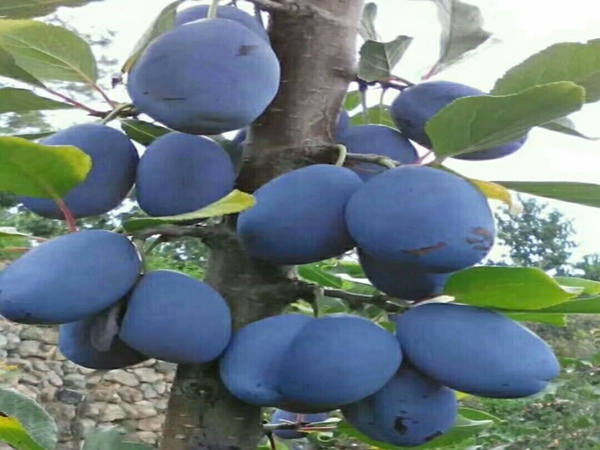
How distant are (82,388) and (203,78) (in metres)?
3.76

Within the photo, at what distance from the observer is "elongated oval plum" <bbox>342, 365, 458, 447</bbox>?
42 cm

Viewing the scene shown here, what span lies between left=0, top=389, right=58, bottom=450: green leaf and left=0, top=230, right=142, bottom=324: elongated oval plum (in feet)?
0.65

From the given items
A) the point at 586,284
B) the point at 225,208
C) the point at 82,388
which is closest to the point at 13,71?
the point at 225,208

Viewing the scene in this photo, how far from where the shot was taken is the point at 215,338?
418mm

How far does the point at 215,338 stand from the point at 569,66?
0.75 feet

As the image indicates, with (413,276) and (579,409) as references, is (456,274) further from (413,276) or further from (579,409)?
(579,409)

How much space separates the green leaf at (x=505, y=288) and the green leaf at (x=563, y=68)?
11cm

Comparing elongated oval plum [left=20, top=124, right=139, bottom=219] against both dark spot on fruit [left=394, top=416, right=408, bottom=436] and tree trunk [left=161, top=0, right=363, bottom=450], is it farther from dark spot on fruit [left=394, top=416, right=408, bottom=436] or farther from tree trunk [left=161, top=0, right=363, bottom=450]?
dark spot on fruit [left=394, top=416, right=408, bottom=436]

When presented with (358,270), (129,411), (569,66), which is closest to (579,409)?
(129,411)

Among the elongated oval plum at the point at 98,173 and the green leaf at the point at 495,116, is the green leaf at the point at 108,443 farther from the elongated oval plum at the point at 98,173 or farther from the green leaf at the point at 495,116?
the green leaf at the point at 495,116

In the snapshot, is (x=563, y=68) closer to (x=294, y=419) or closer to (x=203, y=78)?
(x=203, y=78)

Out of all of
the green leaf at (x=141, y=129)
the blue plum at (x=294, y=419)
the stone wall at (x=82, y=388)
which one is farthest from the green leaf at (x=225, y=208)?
the stone wall at (x=82, y=388)

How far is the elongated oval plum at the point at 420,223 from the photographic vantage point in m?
0.39

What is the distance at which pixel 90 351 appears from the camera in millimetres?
452
